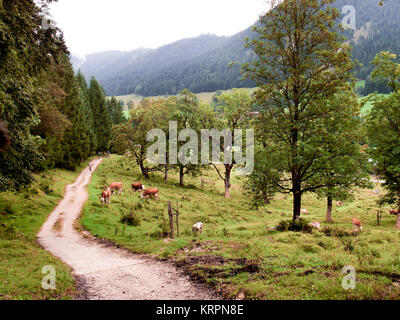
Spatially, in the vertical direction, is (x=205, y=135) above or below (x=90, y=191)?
above

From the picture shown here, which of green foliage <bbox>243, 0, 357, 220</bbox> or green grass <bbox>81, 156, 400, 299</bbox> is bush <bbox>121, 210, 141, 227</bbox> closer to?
green grass <bbox>81, 156, 400, 299</bbox>

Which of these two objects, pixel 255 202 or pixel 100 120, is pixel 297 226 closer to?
pixel 255 202

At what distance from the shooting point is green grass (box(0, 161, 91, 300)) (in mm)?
8781

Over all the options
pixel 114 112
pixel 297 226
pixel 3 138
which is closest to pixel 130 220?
pixel 297 226

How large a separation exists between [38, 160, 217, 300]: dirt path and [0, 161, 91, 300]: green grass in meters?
0.80

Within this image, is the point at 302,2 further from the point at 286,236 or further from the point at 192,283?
the point at 192,283

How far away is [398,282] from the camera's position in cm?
767

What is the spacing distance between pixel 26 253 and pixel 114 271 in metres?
5.02

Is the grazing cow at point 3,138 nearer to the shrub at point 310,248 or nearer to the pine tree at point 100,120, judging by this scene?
the shrub at point 310,248

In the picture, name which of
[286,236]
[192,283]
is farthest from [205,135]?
[192,283]

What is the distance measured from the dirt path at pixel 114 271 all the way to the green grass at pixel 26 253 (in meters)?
0.80

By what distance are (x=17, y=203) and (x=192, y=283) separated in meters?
20.5

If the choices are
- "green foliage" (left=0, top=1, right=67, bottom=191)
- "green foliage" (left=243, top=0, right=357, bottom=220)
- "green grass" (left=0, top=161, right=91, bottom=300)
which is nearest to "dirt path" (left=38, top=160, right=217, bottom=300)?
"green grass" (left=0, top=161, right=91, bottom=300)
